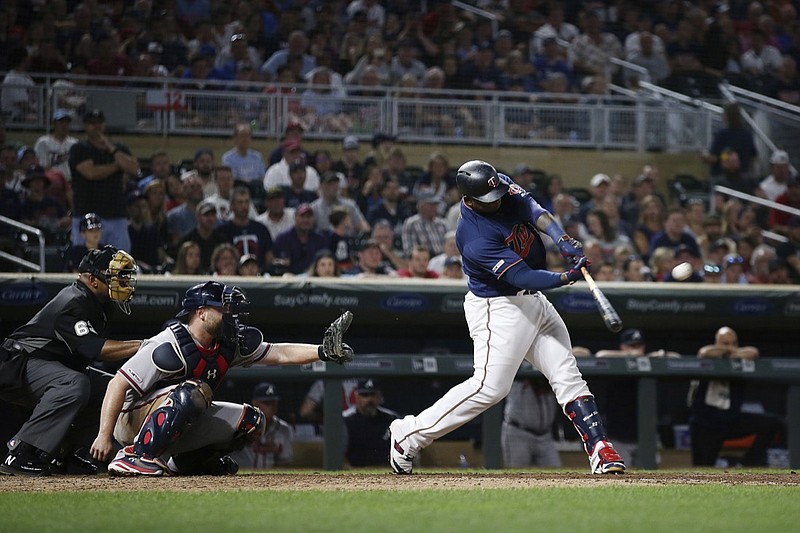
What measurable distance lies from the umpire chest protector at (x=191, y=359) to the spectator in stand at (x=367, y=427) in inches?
87.6

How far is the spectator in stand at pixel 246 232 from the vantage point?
945 centimetres

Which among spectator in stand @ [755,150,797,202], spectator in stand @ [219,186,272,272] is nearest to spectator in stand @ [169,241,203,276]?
spectator in stand @ [219,186,272,272]

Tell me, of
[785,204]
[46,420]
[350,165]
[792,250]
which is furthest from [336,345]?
[785,204]

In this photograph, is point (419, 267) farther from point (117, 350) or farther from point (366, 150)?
point (117, 350)

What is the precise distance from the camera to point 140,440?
18.7 ft

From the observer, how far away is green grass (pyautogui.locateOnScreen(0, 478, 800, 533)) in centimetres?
Answer: 398

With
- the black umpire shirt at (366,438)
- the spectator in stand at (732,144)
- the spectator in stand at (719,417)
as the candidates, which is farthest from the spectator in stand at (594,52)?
the black umpire shirt at (366,438)

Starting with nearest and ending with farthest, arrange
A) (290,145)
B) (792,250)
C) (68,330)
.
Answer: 1. (68,330)
2. (290,145)
3. (792,250)

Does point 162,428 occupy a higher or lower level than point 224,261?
lower

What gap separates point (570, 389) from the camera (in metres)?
5.72

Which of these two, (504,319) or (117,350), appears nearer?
(504,319)

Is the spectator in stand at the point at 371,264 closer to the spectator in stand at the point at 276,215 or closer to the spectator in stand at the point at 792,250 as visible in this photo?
the spectator in stand at the point at 276,215

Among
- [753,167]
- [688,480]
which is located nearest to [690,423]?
[688,480]

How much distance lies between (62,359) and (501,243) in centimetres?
240
